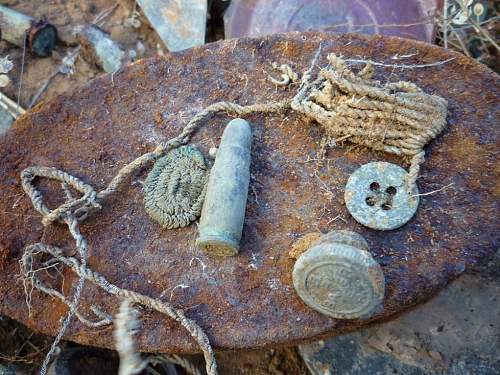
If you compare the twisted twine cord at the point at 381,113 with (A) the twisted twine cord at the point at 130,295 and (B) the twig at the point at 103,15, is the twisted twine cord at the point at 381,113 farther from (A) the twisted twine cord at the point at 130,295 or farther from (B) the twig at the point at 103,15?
(B) the twig at the point at 103,15

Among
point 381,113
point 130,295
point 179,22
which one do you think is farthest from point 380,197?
point 179,22

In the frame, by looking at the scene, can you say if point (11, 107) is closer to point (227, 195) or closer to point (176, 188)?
point (176, 188)

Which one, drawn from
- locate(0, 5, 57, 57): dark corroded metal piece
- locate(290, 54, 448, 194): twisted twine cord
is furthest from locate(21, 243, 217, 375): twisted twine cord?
locate(0, 5, 57, 57): dark corroded metal piece

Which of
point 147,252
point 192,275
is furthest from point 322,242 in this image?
point 147,252

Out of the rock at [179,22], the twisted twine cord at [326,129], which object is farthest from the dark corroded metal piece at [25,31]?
the twisted twine cord at [326,129]

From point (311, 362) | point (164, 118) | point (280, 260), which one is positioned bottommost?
point (311, 362)

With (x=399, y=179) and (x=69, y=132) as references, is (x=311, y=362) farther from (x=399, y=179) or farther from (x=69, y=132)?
(x=69, y=132)
